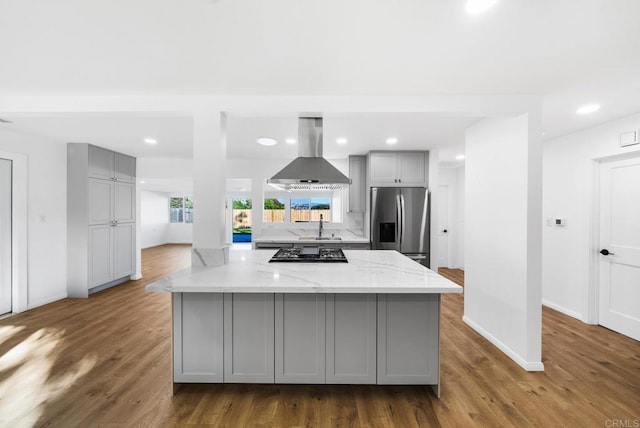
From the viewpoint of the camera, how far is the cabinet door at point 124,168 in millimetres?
5070

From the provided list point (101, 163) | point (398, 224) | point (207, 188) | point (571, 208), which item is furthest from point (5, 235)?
point (571, 208)

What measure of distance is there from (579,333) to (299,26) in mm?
4141

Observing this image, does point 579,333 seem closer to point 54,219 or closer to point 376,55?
point 376,55

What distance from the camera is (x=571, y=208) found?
12.1ft

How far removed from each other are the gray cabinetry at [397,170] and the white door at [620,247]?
7.14 feet

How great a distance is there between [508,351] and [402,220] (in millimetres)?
2368

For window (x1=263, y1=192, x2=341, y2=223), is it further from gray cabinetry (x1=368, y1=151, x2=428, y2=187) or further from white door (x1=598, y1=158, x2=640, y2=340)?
white door (x1=598, y1=158, x2=640, y2=340)

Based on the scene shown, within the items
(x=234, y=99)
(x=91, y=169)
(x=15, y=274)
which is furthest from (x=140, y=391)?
(x=91, y=169)

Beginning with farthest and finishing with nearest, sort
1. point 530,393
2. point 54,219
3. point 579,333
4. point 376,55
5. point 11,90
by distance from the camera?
point 54,219
point 579,333
point 11,90
point 530,393
point 376,55

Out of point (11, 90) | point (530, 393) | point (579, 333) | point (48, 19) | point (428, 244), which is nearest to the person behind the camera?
point (48, 19)

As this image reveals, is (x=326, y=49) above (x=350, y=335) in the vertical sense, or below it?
above

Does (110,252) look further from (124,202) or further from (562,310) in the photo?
(562,310)

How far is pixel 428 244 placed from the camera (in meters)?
4.70

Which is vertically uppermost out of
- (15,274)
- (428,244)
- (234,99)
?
(234,99)
